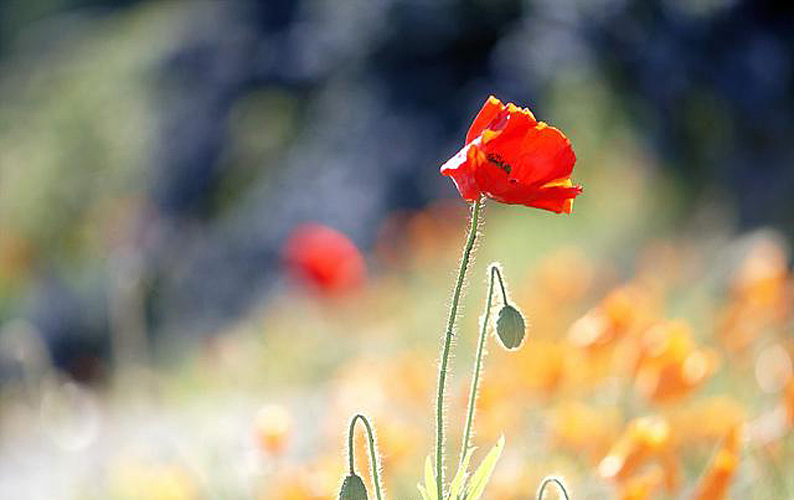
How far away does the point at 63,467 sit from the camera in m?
6.02

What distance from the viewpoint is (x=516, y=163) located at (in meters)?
1.89

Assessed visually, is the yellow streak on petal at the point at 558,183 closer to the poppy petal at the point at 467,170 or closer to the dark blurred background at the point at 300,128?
the poppy petal at the point at 467,170

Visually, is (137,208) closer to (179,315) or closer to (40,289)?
(40,289)

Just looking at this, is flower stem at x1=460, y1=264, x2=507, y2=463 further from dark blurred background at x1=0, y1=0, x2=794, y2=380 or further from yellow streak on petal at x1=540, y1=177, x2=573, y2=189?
dark blurred background at x1=0, y1=0, x2=794, y2=380

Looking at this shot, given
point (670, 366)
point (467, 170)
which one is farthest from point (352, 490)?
point (670, 366)

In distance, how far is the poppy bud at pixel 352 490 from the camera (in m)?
1.82

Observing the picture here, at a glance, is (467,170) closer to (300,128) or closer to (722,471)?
(722,471)

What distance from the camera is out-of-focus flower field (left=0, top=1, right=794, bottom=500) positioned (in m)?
3.09

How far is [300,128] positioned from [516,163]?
11.6 metres

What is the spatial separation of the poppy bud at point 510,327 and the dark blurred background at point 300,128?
2148 mm

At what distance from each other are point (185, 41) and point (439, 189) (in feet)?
25.3

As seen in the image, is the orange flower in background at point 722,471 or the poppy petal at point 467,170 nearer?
the poppy petal at point 467,170

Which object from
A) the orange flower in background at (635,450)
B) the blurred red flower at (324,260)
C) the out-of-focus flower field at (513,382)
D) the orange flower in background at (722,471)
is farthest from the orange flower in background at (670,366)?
the blurred red flower at (324,260)

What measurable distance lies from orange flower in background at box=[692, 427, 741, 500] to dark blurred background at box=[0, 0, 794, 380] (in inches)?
86.9
